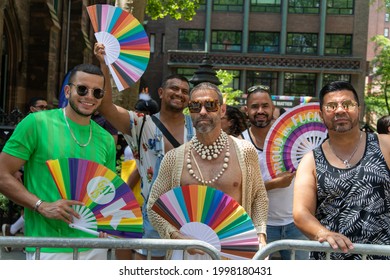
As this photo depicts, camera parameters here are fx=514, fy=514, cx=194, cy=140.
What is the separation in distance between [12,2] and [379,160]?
Result: 55.1ft

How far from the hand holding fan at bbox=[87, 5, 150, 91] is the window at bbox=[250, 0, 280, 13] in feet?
141

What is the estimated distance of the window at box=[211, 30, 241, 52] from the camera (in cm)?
4516

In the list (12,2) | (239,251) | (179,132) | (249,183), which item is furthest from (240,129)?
(12,2)

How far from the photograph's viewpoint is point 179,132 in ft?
13.9

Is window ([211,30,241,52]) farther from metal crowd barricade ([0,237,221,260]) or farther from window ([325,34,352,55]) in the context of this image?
metal crowd barricade ([0,237,221,260])

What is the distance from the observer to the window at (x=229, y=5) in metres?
45.6

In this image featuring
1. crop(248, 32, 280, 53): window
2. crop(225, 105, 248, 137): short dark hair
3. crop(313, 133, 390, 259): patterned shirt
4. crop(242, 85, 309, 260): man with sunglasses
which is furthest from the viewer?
crop(248, 32, 280, 53): window

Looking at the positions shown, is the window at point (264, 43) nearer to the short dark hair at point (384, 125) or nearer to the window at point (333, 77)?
the window at point (333, 77)

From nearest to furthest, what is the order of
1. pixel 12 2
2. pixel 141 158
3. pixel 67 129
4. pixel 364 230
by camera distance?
pixel 364 230
pixel 67 129
pixel 141 158
pixel 12 2

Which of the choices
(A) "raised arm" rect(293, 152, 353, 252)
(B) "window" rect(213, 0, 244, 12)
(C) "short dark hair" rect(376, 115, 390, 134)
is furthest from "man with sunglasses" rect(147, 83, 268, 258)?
(B) "window" rect(213, 0, 244, 12)

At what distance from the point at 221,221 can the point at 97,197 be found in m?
0.75

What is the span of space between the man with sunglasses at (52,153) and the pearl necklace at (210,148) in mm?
614

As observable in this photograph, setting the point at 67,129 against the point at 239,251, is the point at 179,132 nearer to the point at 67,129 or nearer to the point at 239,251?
the point at 67,129

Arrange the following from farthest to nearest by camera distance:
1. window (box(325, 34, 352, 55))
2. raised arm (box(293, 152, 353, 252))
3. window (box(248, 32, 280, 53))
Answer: window (box(248, 32, 280, 53)) < window (box(325, 34, 352, 55)) < raised arm (box(293, 152, 353, 252))
